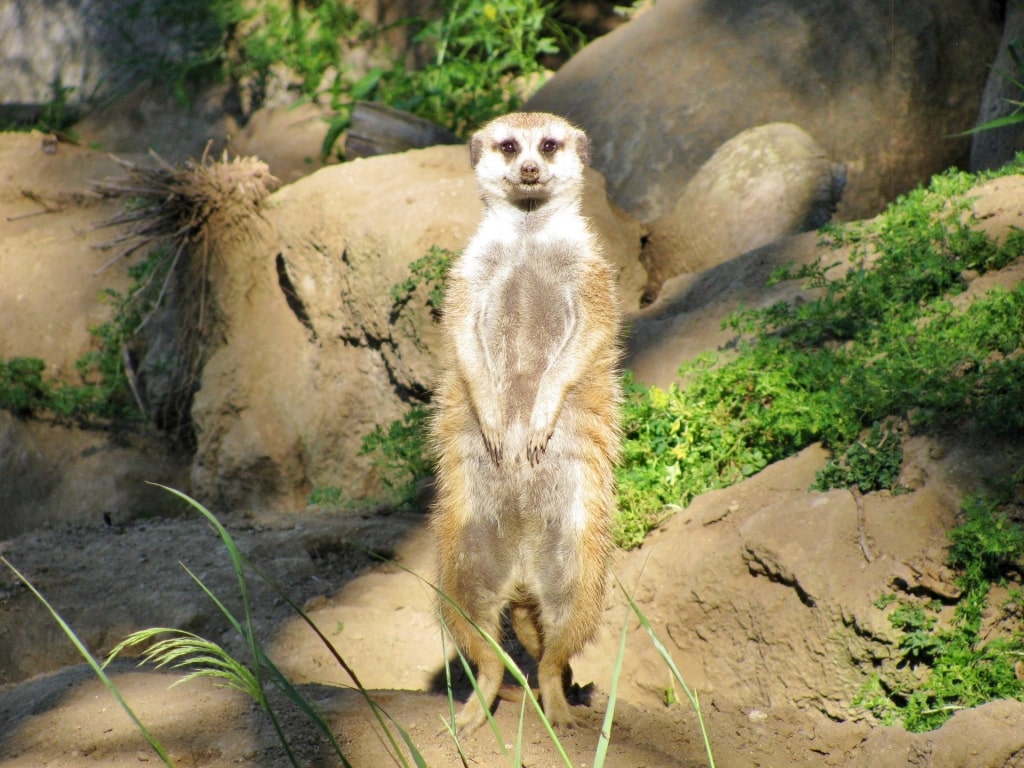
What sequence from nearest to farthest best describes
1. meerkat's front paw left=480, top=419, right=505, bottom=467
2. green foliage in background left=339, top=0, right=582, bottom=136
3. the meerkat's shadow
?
meerkat's front paw left=480, top=419, right=505, bottom=467, the meerkat's shadow, green foliage in background left=339, top=0, right=582, bottom=136

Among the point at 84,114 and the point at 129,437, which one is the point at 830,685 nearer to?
the point at 129,437

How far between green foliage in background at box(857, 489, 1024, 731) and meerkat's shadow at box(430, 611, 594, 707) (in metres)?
0.88

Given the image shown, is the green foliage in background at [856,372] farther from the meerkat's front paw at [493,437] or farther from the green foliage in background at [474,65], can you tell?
the green foliage in background at [474,65]

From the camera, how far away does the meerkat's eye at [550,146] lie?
336cm

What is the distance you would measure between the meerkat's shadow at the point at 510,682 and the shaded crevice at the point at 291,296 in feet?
8.78

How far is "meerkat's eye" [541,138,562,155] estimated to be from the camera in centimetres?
336

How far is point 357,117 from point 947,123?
3898 mm

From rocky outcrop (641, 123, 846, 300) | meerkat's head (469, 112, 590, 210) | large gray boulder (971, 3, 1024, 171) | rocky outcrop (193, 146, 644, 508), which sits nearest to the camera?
meerkat's head (469, 112, 590, 210)

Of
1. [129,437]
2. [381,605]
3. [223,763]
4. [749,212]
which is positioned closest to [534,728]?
[223,763]

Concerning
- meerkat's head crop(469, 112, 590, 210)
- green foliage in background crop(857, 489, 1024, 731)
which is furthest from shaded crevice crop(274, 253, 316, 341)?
green foliage in background crop(857, 489, 1024, 731)

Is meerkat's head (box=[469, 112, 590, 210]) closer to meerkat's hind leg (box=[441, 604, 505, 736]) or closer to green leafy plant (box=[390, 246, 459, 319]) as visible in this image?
meerkat's hind leg (box=[441, 604, 505, 736])

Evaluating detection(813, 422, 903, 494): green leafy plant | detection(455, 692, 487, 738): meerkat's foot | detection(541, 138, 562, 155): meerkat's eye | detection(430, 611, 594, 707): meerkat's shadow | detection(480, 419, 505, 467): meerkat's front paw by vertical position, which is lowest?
detection(430, 611, 594, 707): meerkat's shadow

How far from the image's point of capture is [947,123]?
6.59 m

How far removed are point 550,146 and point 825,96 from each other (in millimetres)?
3952
